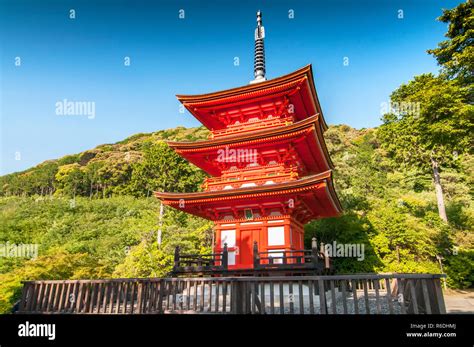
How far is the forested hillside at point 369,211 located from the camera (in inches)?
666

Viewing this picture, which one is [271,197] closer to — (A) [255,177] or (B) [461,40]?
(A) [255,177]

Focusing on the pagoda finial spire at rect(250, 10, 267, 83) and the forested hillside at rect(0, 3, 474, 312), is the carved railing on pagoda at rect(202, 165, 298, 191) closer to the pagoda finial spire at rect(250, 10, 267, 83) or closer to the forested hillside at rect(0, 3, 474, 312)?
the pagoda finial spire at rect(250, 10, 267, 83)

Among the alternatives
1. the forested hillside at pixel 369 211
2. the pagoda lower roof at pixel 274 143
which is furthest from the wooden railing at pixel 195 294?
the forested hillside at pixel 369 211

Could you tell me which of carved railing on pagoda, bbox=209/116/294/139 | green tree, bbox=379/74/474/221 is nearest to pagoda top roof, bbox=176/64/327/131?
carved railing on pagoda, bbox=209/116/294/139

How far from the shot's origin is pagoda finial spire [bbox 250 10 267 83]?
19.2 meters

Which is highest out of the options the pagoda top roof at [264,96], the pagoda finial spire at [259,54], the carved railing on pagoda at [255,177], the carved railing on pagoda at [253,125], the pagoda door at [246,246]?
the pagoda finial spire at [259,54]

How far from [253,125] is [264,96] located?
175 centimetres

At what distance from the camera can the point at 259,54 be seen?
20125mm

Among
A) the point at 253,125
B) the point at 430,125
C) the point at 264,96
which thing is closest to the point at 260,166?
the point at 253,125

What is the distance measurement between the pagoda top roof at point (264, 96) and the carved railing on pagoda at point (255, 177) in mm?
4027

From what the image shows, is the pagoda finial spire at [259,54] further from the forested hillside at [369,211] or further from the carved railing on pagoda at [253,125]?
the forested hillside at [369,211]

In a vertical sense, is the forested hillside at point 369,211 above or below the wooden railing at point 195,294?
above
